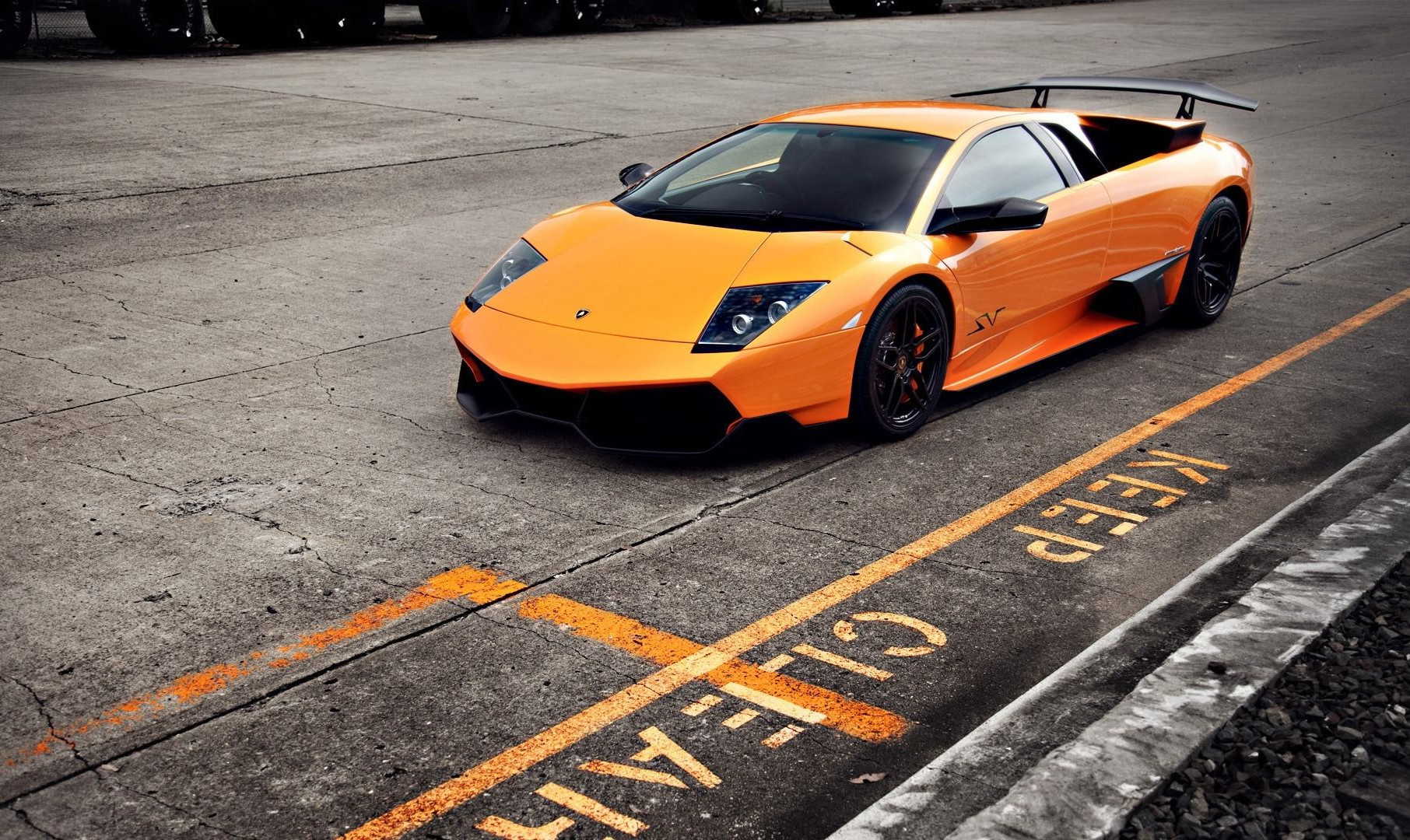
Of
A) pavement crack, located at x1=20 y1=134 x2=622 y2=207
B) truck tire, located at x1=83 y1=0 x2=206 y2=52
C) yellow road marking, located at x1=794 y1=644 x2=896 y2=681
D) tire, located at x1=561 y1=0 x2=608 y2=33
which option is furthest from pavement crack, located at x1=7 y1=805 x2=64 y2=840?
tire, located at x1=561 y1=0 x2=608 y2=33

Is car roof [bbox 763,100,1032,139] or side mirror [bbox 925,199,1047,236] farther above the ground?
Result: car roof [bbox 763,100,1032,139]

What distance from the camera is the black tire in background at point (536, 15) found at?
26672mm

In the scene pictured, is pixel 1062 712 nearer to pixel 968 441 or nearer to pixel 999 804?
pixel 999 804

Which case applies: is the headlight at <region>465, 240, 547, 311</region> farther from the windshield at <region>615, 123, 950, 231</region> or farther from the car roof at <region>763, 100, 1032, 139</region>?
the car roof at <region>763, 100, 1032, 139</region>

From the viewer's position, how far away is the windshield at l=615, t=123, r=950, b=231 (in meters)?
6.22

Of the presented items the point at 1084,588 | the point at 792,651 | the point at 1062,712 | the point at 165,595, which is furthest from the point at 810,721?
the point at 165,595

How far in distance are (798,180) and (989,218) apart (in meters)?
0.91

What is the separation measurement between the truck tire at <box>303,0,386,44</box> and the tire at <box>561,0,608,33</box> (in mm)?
4102

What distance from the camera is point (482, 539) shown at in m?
4.94

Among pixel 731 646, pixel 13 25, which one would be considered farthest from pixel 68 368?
pixel 13 25

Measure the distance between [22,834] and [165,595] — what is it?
1.34 meters

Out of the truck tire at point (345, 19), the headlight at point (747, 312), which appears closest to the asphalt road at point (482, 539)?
the headlight at point (747, 312)

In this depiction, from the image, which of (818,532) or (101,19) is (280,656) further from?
(101,19)

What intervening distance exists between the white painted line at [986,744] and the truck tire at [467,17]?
2265cm
